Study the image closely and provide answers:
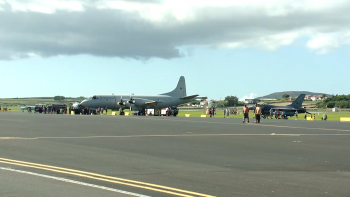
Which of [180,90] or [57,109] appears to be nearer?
[57,109]

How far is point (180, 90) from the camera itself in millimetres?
87875

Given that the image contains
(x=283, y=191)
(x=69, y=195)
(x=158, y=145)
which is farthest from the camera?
(x=158, y=145)

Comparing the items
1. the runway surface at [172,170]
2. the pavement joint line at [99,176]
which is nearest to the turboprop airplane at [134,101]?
the runway surface at [172,170]

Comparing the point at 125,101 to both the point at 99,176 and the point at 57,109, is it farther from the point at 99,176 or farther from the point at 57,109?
the point at 99,176

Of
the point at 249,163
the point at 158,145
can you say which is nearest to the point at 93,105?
the point at 158,145

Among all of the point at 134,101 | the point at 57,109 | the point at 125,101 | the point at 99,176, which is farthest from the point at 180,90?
the point at 99,176

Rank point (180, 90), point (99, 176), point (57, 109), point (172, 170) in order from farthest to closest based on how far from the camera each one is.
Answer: point (180, 90)
point (57, 109)
point (172, 170)
point (99, 176)

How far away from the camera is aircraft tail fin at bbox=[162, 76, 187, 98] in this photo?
87.3 meters

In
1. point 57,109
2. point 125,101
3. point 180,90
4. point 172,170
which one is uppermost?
point 180,90

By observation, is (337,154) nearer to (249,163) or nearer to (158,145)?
(249,163)

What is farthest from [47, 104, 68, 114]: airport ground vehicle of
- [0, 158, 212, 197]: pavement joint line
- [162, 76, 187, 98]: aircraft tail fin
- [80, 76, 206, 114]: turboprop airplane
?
[0, 158, 212, 197]: pavement joint line

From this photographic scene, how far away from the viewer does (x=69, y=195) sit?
706 centimetres

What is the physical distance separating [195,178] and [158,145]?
7.31 meters

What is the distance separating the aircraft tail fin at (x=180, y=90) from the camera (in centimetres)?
8731
